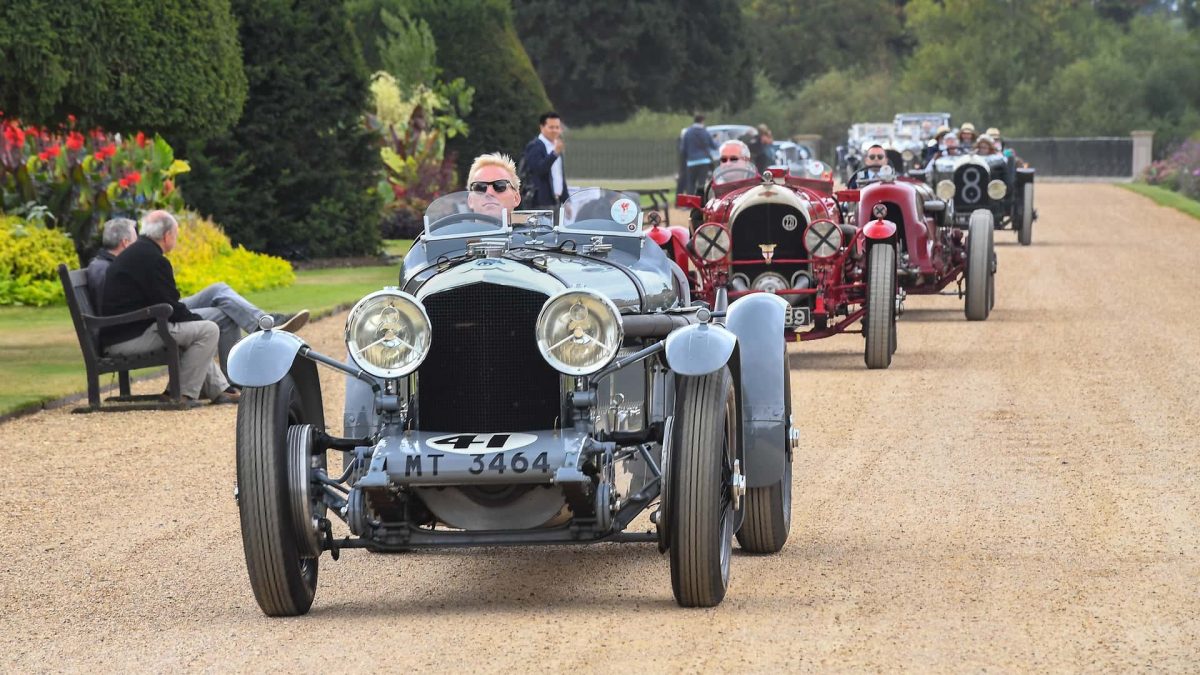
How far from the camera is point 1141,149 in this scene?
67812mm

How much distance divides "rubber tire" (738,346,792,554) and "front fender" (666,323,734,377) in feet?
3.28

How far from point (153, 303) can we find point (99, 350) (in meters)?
0.45

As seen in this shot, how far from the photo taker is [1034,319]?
18.8m

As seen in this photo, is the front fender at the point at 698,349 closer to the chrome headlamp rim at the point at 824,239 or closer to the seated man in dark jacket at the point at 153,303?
the seated man in dark jacket at the point at 153,303

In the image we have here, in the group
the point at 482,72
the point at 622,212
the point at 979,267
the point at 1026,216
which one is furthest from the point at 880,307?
the point at 482,72

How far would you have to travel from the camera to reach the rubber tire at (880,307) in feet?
48.3

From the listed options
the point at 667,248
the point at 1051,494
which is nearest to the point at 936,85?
the point at 667,248

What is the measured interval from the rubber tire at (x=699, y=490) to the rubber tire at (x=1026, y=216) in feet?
74.3

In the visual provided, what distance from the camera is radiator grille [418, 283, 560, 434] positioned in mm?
7184

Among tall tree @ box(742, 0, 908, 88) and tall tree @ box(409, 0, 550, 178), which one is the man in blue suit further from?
tall tree @ box(742, 0, 908, 88)

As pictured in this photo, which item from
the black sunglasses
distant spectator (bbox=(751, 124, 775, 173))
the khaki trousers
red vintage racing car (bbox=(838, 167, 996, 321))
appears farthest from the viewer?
distant spectator (bbox=(751, 124, 775, 173))

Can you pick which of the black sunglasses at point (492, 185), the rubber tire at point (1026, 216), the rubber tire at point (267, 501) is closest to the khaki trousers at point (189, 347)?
the black sunglasses at point (492, 185)

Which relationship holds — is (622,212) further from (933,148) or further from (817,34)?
(817,34)

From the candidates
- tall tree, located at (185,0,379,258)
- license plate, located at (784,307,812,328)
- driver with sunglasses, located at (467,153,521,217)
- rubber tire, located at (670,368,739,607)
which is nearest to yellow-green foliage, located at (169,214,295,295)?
tall tree, located at (185,0,379,258)
